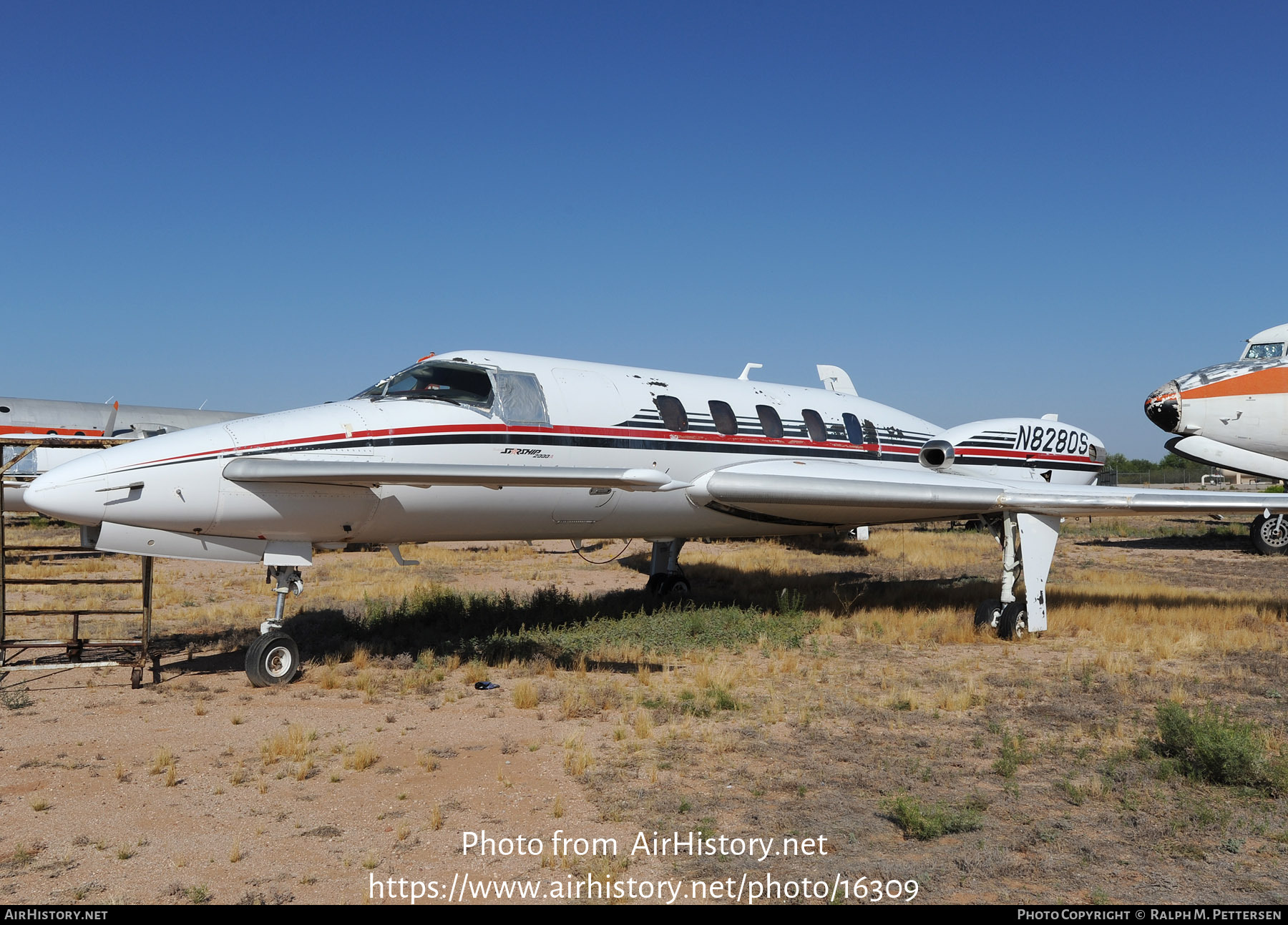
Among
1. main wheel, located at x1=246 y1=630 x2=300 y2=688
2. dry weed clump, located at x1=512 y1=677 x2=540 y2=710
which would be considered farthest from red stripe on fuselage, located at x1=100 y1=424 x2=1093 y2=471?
dry weed clump, located at x1=512 y1=677 x2=540 y2=710

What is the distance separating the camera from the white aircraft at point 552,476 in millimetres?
8914

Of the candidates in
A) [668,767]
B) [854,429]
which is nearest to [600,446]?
[668,767]

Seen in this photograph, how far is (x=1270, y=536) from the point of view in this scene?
25500 millimetres

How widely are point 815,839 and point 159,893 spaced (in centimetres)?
378

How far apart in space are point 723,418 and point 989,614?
16.1ft

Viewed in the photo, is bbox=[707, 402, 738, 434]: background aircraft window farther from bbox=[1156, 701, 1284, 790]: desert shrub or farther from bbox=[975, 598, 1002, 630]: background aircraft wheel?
bbox=[1156, 701, 1284, 790]: desert shrub

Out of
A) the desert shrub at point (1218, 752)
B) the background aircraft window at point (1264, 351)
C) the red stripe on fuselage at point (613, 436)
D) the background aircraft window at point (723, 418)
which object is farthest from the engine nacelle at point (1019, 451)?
the background aircraft window at point (1264, 351)

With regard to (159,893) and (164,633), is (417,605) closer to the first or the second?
(164,633)

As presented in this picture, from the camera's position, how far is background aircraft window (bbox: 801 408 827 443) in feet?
46.4

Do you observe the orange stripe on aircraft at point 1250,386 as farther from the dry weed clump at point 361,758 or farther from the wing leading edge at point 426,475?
the dry weed clump at point 361,758

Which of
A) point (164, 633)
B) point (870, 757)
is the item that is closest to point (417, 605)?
point (164, 633)

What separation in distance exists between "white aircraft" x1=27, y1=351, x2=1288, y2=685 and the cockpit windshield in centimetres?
3

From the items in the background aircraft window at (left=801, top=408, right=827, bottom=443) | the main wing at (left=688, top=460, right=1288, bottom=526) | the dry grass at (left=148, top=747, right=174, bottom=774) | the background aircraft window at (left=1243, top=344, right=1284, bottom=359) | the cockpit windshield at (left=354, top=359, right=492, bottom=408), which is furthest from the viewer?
the background aircraft window at (left=1243, top=344, right=1284, bottom=359)

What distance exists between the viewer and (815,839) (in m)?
5.57
